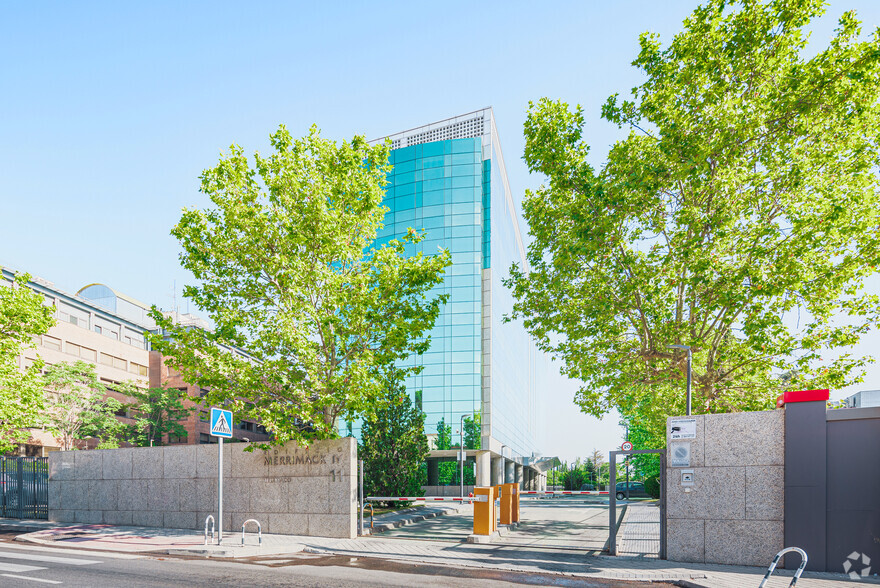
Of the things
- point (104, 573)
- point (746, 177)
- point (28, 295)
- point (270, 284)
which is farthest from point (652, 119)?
point (28, 295)

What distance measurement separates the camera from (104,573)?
1038 cm

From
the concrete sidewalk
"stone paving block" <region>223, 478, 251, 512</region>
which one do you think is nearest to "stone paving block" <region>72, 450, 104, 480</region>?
the concrete sidewalk

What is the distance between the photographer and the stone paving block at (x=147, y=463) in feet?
63.9

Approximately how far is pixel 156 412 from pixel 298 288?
47298 mm

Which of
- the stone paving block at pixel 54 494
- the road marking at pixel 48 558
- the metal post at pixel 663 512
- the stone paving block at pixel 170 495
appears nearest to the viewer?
the road marking at pixel 48 558

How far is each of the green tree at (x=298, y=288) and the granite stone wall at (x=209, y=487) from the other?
117 cm

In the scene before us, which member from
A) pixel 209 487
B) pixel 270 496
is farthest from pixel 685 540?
pixel 209 487

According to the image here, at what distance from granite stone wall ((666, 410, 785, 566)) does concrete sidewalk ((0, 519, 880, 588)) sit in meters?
0.47

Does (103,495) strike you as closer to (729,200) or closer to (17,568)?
(17,568)

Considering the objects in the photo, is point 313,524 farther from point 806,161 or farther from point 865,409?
point 806,161

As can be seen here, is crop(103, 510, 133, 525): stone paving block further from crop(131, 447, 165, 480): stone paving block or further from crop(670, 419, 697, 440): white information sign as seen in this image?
crop(670, 419, 697, 440): white information sign

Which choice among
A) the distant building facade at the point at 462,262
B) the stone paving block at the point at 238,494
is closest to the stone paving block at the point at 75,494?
the stone paving block at the point at 238,494

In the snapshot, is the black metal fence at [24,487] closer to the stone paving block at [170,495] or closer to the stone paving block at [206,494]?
the stone paving block at [170,495]

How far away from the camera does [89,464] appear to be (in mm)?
20859
